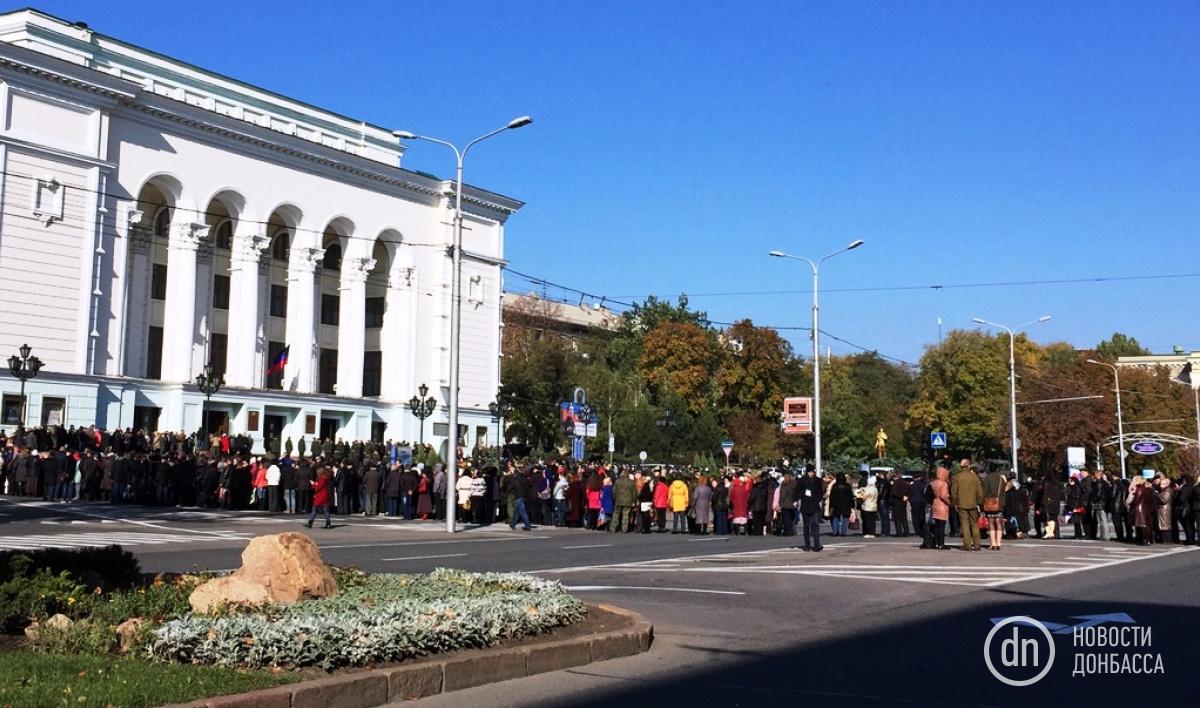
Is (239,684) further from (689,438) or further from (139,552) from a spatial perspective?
(689,438)

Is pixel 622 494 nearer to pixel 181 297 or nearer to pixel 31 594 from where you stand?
pixel 31 594

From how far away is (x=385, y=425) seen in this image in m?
68.3

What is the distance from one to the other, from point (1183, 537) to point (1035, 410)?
1852 inches

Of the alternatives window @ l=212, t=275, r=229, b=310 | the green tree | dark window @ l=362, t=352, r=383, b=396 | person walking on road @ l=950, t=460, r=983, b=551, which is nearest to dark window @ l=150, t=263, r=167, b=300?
window @ l=212, t=275, r=229, b=310

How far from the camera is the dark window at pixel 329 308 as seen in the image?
68475 mm

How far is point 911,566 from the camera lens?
19.1m

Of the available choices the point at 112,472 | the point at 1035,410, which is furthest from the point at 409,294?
the point at 1035,410

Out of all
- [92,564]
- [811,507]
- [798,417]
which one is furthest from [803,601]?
[798,417]

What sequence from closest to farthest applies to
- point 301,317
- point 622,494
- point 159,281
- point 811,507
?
point 811,507 < point 622,494 < point 159,281 < point 301,317

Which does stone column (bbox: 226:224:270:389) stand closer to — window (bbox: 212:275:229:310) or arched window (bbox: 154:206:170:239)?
window (bbox: 212:275:229:310)

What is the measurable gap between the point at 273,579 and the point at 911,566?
41.1 feet

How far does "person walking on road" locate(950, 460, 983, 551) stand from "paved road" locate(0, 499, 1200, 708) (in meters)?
0.73

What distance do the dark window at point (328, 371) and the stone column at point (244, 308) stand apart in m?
7.59

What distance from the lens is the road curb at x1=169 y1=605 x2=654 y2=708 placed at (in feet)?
23.5
